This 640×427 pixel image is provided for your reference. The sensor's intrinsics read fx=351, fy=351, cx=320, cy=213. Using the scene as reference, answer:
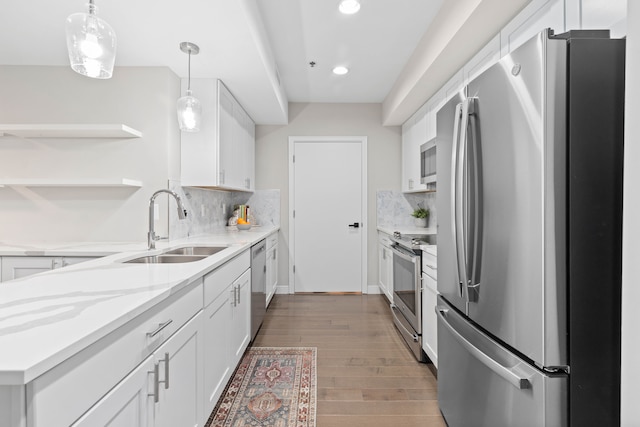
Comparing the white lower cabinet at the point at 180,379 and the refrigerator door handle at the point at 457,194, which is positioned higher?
the refrigerator door handle at the point at 457,194

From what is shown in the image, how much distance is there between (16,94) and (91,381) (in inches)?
110

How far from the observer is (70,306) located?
0.97m

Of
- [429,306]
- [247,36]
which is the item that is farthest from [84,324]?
[429,306]

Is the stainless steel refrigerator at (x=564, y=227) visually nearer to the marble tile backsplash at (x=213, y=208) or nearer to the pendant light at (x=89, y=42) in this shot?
the pendant light at (x=89, y=42)

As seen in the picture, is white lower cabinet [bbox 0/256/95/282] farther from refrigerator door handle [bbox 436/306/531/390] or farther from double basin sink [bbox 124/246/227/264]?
refrigerator door handle [bbox 436/306/531/390]

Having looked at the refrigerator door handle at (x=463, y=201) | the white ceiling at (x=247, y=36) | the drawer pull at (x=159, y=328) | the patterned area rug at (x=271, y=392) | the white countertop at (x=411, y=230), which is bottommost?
the patterned area rug at (x=271, y=392)

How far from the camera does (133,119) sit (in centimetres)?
265

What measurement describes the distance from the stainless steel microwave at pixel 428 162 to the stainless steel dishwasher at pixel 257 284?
1.62 m

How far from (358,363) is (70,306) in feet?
6.72

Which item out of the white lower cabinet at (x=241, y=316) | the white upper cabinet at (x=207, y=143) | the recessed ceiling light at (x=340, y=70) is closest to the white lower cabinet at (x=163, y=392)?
the white lower cabinet at (x=241, y=316)

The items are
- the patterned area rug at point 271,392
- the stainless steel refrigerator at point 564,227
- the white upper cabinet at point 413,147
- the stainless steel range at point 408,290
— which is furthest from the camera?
the white upper cabinet at point 413,147

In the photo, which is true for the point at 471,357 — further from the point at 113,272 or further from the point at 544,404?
the point at 113,272

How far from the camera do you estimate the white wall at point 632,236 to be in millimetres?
733

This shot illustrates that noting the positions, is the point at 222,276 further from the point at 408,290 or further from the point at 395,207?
the point at 395,207
